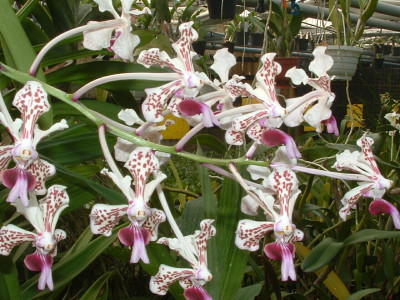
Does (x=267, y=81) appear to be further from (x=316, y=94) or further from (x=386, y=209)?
(x=386, y=209)

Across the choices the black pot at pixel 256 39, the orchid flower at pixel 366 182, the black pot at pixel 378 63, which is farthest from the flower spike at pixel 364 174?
the black pot at pixel 256 39

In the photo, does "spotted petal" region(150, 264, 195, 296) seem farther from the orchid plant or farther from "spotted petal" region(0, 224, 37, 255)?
"spotted petal" region(0, 224, 37, 255)

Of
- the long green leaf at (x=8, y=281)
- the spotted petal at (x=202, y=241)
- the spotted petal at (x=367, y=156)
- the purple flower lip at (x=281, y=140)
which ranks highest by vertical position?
the purple flower lip at (x=281, y=140)

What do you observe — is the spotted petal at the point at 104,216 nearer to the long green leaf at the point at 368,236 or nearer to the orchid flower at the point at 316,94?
the orchid flower at the point at 316,94

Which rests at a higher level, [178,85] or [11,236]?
[178,85]

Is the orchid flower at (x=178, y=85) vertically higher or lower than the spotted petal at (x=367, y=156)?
higher

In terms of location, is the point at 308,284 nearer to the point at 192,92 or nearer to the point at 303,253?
the point at 303,253

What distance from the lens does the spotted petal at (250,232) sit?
1.77 ft

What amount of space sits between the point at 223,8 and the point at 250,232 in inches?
57.4

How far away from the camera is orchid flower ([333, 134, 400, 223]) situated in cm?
59

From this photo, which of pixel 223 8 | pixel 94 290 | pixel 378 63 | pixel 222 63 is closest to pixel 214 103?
pixel 222 63

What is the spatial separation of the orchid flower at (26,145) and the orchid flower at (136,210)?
0.06 metres

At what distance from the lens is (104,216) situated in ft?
1.68

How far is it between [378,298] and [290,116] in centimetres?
86
